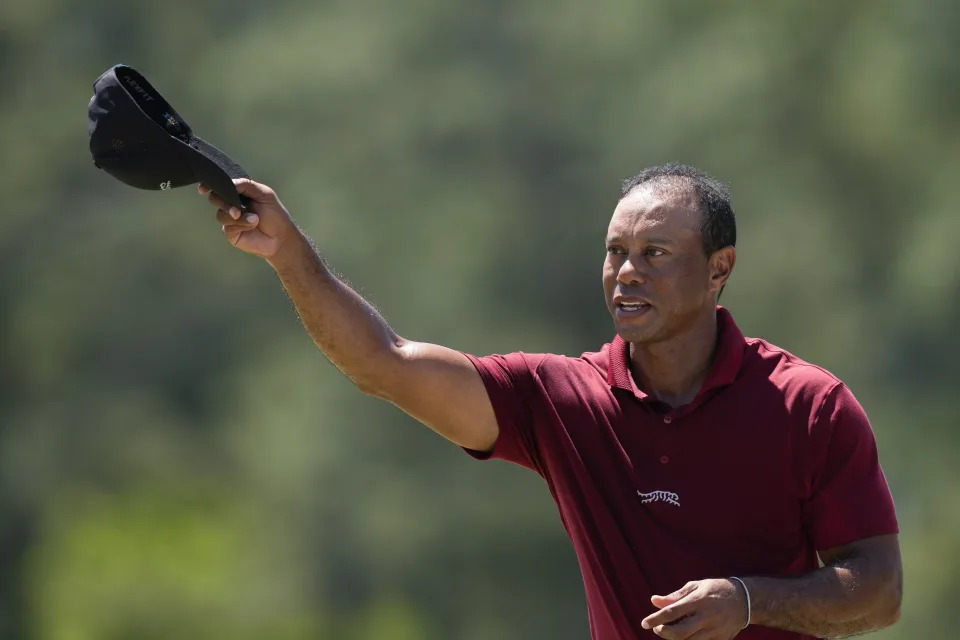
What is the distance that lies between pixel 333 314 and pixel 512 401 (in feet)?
1.68

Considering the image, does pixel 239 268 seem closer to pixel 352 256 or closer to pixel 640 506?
pixel 352 256

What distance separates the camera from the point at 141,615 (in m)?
12.7

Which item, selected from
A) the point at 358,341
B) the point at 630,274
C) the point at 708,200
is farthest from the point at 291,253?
the point at 708,200

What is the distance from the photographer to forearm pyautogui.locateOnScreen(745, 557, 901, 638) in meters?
3.12

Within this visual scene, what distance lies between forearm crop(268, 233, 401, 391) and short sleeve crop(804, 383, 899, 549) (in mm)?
1042

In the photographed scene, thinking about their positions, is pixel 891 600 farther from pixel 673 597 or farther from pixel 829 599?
pixel 673 597

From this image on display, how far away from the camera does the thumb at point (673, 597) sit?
2.97m

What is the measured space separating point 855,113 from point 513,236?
12.0 feet

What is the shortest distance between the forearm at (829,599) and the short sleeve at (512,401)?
2.27 ft

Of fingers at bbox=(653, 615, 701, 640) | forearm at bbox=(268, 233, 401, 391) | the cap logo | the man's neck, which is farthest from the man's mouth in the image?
the cap logo

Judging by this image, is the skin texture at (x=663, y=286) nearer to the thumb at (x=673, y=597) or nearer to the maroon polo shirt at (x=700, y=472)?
the maroon polo shirt at (x=700, y=472)

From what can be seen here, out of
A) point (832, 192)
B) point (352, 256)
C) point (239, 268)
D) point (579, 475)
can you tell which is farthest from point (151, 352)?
point (579, 475)

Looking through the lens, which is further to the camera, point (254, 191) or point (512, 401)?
point (512, 401)

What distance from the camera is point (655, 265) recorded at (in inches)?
138
